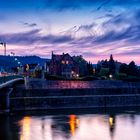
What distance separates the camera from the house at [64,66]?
468 ft

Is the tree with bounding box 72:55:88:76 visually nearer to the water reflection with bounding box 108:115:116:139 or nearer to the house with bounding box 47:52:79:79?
the house with bounding box 47:52:79:79

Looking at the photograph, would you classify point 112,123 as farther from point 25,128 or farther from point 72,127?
point 25,128

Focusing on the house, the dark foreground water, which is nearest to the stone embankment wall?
the dark foreground water

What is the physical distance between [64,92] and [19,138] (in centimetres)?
3211

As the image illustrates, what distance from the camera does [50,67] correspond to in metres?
148

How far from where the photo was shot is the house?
143 metres

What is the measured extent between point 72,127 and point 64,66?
86.9m

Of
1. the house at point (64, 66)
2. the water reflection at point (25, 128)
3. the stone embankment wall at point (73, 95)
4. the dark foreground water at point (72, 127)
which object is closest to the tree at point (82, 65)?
the house at point (64, 66)

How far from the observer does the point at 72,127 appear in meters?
56.5

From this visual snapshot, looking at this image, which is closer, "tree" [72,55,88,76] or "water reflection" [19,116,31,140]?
"water reflection" [19,116,31,140]

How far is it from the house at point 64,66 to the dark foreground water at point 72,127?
7312 centimetres

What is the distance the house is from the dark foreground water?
240 feet

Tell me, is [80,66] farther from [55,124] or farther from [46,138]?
[46,138]

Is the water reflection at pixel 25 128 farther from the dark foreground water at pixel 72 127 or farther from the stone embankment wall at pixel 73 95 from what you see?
the stone embankment wall at pixel 73 95
